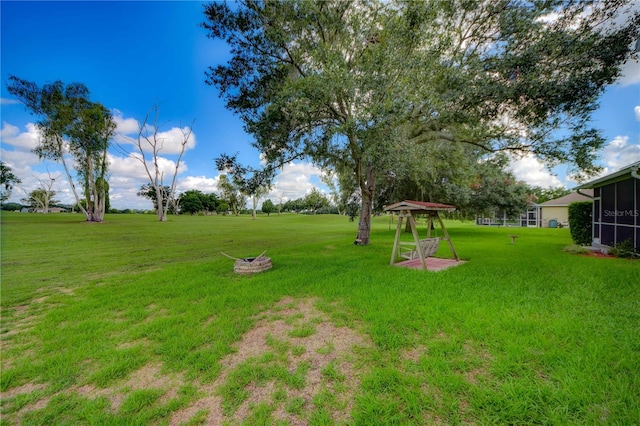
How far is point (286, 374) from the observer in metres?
2.44

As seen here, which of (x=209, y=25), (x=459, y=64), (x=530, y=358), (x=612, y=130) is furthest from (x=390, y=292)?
(x=209, y=25)

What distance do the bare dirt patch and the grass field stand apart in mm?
15

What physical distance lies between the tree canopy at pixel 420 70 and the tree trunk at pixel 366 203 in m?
2.29

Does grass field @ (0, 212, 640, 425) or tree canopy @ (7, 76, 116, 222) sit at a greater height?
tree canopy @ (7, 76, 116, 222)

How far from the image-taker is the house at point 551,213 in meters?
26.0

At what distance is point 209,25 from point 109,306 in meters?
8.70

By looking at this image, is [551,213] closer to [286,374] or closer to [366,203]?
[366,203]

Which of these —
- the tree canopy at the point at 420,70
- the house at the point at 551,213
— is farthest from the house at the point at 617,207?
the house at the point at 551,213

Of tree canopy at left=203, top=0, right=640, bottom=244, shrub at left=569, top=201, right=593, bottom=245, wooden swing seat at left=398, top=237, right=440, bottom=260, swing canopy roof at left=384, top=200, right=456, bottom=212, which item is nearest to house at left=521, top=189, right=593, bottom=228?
shrub at left=569, top=201, right=593, bottom=245

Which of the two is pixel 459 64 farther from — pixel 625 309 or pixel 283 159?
pixel 625 309

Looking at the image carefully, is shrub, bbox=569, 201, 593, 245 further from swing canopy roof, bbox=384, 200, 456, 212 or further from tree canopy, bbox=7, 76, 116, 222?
tree canopy, bbox=7, 76, 116, 222

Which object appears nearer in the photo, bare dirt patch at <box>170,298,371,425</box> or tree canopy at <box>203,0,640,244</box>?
bare dirt patch at <box>170,298,371,425</box>

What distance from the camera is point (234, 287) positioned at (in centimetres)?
526

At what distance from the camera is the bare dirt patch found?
200 centimetres
